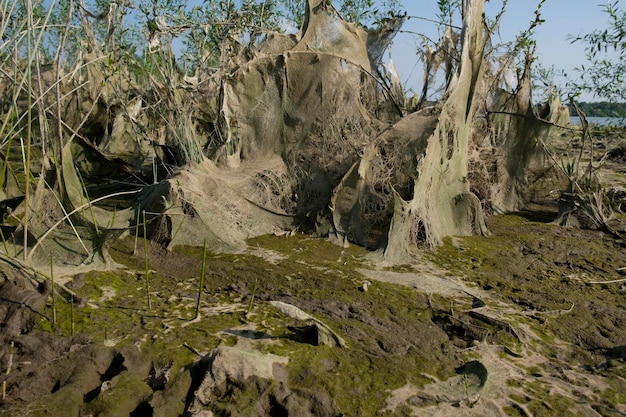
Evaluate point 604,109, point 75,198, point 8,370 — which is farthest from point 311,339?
point 604,109

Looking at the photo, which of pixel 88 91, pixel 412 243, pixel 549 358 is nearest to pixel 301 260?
pixel 412 243

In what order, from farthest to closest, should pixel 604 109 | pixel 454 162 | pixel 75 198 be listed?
pixel 604 109 → pixel 454 162 → pixel 75 198

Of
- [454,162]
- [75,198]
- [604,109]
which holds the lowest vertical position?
[75,198]

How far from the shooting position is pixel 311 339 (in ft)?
8.98

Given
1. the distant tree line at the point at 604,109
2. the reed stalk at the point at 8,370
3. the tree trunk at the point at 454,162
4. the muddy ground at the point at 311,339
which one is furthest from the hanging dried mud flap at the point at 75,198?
the distant tree line at the point at 604,109

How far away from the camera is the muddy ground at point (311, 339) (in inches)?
88.2

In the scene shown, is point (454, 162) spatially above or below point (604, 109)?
below

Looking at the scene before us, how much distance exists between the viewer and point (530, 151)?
254 inches

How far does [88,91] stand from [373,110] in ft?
15.1

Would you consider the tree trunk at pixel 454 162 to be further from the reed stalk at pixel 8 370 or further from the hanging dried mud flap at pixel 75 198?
the reed stalk at pixel 8 370

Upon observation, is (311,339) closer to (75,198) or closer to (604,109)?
(75,198)

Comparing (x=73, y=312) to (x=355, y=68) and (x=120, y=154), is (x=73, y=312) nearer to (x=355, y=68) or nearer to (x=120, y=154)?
(x=355, y=68)

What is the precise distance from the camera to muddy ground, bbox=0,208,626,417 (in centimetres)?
224

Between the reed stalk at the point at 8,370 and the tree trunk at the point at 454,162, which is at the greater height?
the tree trunk at the point at 454,162
